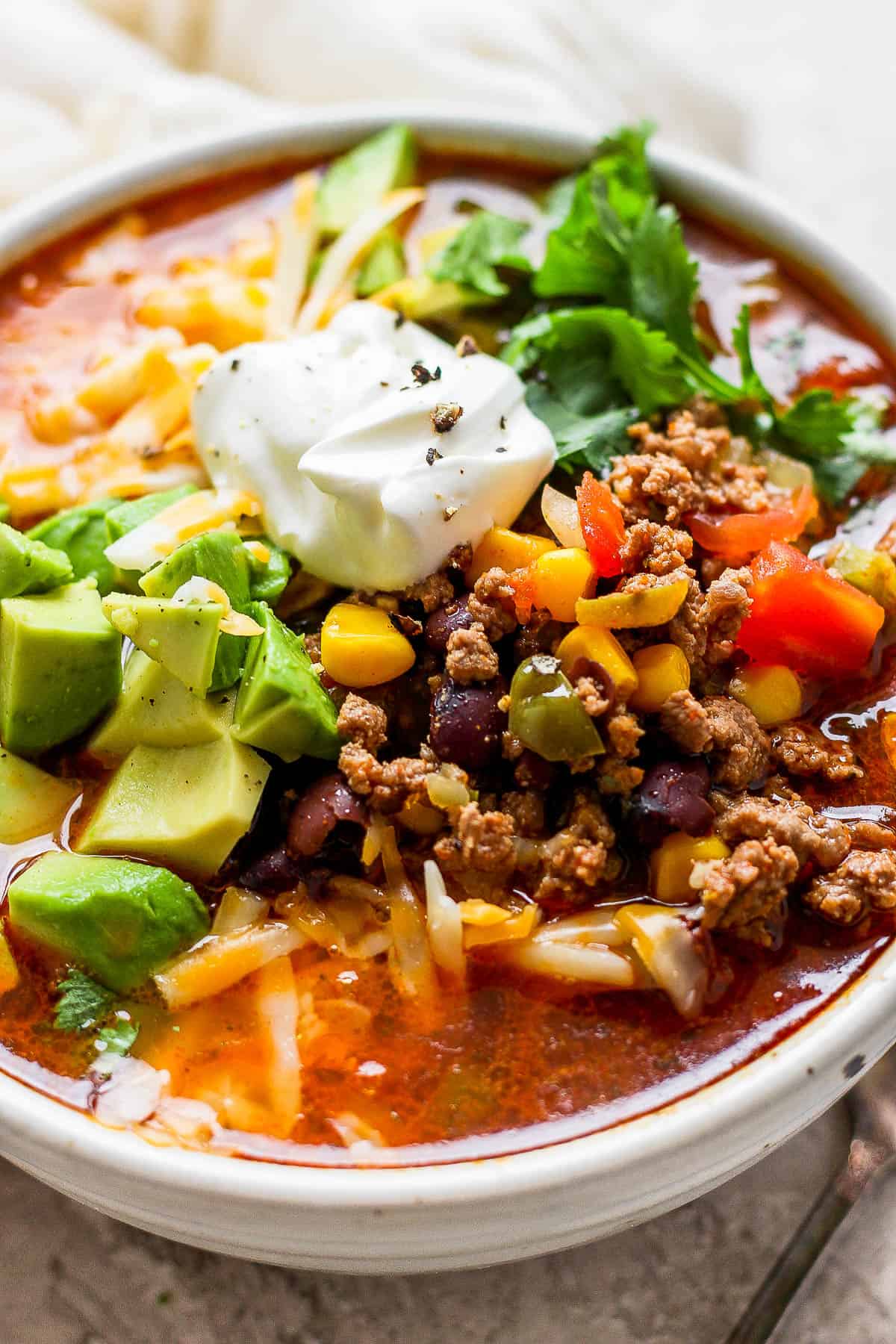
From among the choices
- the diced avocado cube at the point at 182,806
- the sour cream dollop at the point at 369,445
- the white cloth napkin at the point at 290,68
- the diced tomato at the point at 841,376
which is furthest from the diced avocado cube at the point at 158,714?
the white cloth napkin at the point at 290,68

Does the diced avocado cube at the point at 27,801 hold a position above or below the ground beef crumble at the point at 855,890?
below

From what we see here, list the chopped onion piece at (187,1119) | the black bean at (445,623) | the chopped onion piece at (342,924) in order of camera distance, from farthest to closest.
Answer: the black bean at (445,623)
the chopped onion piece at (342,924)
the chopped onion piece at (187,1119)

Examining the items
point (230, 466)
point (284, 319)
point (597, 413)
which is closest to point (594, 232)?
point (597, 413)

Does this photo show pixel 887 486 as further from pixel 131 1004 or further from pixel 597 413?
pixel 131 1004

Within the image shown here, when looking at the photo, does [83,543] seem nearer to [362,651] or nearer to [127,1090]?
[362,651]

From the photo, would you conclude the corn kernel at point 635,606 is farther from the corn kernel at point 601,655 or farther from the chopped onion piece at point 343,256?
the chopped onion piece at point 343,256

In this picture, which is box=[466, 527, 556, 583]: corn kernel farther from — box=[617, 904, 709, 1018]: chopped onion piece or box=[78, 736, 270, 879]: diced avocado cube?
box=[617, 904, 709, 1018]: chopped onion piece
